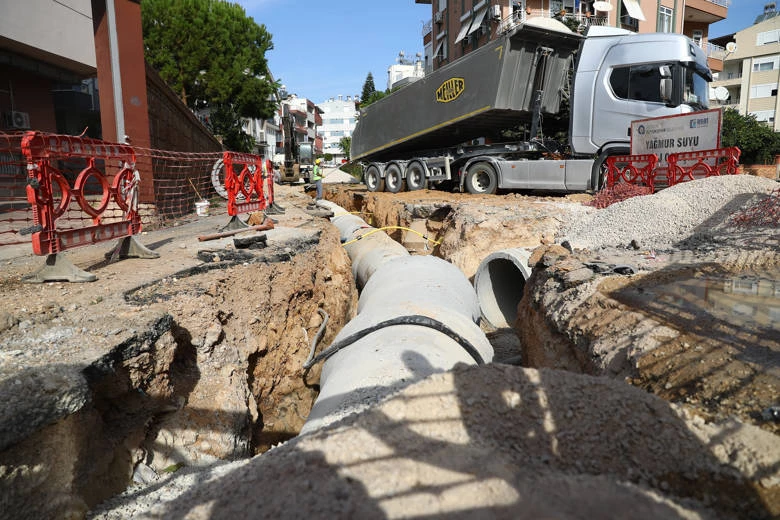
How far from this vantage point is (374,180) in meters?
16.8

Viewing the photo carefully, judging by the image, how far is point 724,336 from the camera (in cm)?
311

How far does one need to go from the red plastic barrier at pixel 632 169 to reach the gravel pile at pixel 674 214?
59.0 inches

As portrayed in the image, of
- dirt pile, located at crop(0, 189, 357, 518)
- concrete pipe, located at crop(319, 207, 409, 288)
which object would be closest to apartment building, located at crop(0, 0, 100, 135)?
dirt pile, located at crop(0, 189, 357, 518)

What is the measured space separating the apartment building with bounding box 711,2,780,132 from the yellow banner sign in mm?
31314

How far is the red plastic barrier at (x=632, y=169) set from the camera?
9.26 m

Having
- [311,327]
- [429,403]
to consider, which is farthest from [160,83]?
[429,403]

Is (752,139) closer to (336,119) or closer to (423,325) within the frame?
(423,325)

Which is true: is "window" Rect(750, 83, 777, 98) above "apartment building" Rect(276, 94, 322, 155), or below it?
below

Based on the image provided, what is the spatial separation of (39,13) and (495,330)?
11233mm

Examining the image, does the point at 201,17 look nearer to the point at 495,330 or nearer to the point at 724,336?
the point at 495,330

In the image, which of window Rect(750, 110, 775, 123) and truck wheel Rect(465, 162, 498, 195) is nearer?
truck wheel Rect(465, 162, 498, 195)

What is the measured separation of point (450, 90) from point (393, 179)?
392 cm

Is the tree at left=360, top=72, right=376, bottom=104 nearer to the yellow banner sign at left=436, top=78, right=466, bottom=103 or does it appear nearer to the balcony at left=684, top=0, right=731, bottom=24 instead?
the balcony at left=684, top=0, right=731, bottom=24

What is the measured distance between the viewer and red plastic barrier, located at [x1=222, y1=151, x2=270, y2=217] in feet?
24.5
